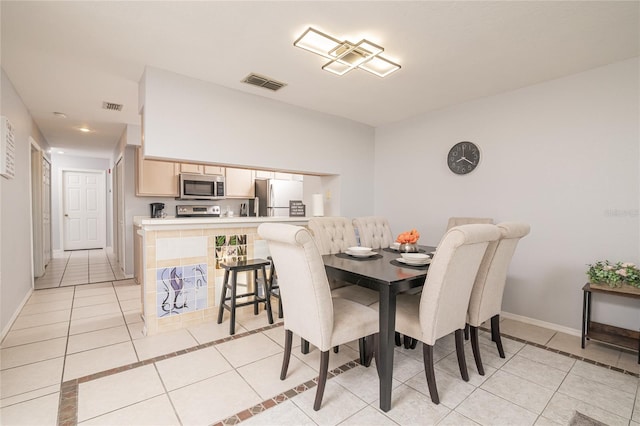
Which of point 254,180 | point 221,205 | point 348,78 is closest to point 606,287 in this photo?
point 348,78

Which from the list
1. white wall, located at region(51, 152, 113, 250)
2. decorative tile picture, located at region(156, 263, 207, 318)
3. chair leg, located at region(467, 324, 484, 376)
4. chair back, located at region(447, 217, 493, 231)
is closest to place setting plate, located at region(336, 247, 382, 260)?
chair leg, located at region(467, 324, 484, 376)

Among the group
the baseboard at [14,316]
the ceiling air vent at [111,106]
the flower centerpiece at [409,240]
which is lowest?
the baseboard at [14,316]

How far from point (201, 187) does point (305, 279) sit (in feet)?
13.2

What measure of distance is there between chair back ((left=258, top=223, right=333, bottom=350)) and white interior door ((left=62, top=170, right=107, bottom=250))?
817 centimetres

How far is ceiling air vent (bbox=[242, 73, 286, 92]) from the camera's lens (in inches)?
118

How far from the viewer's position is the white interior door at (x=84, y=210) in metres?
7.57

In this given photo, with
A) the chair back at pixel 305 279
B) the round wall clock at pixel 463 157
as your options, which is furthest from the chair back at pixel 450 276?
the round wall clock at pixel 463 157

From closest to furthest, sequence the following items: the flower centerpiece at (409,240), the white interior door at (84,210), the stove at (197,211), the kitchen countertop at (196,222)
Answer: the flower centerpiece at (409,240) < the kitchen countertop at (196,222) < the stove at (197,211) < the white interior door at (84,210)

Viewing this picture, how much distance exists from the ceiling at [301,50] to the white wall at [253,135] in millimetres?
175

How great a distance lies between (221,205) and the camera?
A: 5.80m

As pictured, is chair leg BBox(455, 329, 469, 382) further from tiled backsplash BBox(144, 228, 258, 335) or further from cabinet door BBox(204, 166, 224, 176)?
cabinet door BBox(204, 166, 224, 176)

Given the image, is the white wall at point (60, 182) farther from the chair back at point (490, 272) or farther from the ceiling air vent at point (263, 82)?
the chair back at point (490, 272)

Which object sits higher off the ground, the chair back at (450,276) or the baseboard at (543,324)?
the chair back at (450,276)

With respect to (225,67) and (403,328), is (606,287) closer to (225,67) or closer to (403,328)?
(403,328)
